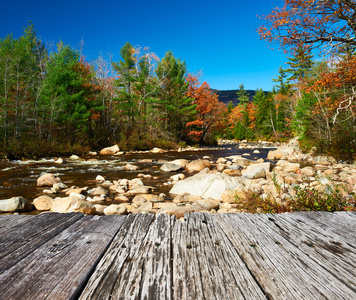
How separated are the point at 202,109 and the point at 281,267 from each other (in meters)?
28.8

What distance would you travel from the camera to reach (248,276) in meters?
0.91

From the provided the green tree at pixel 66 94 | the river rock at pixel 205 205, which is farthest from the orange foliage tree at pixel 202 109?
the river rock at pixel 205 205

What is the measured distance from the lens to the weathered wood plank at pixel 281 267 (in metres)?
0.82

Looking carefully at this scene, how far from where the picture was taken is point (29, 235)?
1278 millimetres

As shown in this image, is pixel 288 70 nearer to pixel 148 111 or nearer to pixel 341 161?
pixel 148 111

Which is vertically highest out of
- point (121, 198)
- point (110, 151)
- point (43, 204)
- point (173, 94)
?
point (173, 94)

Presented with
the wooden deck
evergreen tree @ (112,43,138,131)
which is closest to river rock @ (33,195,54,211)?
the wooden deck

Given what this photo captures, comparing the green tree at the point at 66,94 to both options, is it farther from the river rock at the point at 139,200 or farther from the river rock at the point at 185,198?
the river rock at the point at 185,198

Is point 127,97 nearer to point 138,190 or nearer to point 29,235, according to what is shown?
point 138,190

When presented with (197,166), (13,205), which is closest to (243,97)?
(197,166)

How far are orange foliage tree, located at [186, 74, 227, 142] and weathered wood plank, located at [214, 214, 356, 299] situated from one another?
26.2 meters

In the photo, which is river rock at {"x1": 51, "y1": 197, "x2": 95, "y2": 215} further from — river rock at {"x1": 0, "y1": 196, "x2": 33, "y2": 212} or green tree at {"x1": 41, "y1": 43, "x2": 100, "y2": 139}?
green tree at {"x1": 41, "y1": 43, "x2": 100, "y2": 139}

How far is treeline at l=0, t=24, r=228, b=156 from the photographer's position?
14.6 m

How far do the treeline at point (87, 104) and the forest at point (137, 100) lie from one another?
0.08 metres
